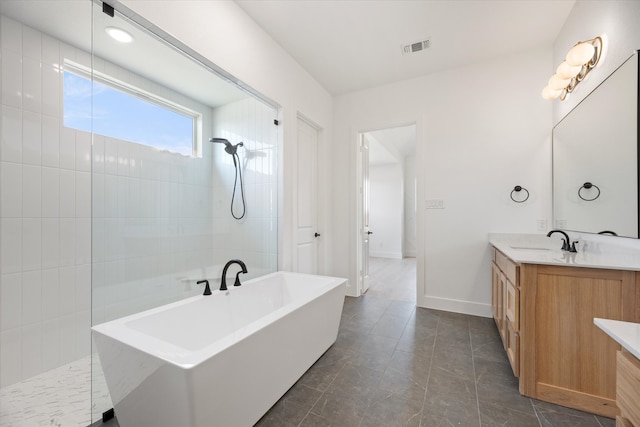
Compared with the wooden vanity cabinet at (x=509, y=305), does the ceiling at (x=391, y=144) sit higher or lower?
higher

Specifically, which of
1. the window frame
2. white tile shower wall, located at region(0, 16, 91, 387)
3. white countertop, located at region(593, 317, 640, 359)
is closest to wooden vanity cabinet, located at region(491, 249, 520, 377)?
white countertop, located at region(593, 317, 640, 359)

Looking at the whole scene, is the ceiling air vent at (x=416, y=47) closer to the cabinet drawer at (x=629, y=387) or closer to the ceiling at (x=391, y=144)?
the ceiling at (x=391, y=144)

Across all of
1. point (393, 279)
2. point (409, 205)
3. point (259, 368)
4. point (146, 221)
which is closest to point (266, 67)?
point (146, 221)

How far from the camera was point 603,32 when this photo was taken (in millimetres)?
1774

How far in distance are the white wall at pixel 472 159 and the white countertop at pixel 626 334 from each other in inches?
90.5

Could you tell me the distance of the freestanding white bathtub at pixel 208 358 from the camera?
99 cm

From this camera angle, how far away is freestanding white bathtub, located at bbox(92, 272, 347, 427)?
0.99m

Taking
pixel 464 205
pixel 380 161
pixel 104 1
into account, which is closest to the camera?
pixel 104 1

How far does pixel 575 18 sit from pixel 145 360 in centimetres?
368

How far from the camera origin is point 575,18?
211 cm

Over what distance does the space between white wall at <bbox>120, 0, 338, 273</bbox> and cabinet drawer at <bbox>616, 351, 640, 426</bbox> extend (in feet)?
7.40

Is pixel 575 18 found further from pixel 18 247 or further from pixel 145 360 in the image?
pixel 18 247

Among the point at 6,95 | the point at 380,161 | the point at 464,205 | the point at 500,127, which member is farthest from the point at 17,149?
the point at 380,161

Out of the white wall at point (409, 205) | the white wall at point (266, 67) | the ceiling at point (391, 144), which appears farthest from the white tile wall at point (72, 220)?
the white wall at point (409, 205)
